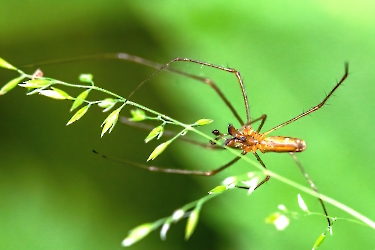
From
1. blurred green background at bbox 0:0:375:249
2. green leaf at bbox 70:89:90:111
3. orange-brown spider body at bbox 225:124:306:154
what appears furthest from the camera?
blurred green background at bbox 0:0:375:249

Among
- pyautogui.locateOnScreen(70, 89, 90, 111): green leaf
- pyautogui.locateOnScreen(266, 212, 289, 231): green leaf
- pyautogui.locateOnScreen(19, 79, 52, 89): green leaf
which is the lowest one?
pyautogui.locateOnScreen(266, 212, 289, 231): green leaf

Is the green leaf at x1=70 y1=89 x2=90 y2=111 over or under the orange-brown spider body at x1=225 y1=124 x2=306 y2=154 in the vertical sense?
under

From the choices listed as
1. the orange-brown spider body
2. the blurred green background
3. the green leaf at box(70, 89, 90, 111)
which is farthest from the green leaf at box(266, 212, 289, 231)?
the blurred green background

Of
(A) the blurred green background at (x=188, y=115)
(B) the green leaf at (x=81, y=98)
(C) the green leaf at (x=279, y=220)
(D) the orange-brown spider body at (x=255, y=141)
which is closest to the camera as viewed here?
(C) the green leaf at (x=279, y=220)

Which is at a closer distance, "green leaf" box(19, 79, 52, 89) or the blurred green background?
"green leaf" box(19, 79, 52, 89)

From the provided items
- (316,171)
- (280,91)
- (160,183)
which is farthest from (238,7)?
(160,183)

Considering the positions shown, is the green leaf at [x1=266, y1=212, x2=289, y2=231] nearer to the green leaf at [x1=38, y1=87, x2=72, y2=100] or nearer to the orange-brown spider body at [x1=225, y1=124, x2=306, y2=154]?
the green leaf at [x1=38, y1=87, x2=72, y2=100]

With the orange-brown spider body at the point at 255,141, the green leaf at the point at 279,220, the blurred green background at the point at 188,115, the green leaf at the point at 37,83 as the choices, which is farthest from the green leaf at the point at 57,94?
the blurred green background at the point at 188,115

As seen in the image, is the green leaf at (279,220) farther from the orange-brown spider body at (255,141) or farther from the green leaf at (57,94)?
the orange-brown spider body at (255,141)

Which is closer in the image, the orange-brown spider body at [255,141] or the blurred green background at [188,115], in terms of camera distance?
the orange-brown spider body at [255,141]

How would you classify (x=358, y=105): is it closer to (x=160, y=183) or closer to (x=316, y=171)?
(x=316, y=171)
